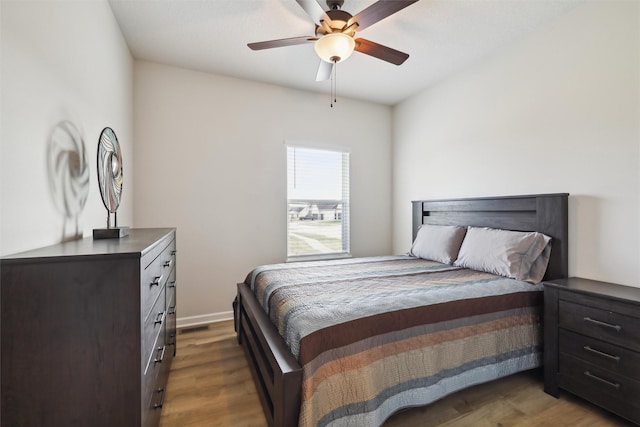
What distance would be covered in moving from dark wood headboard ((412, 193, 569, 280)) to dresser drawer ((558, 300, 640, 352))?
522mm

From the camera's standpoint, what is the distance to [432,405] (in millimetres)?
1764

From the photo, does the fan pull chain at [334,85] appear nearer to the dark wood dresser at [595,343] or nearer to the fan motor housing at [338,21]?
the fan motor housing at [338,21]

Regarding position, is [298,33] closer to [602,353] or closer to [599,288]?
[599,288]

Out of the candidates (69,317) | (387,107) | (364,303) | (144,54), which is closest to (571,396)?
(364,303)

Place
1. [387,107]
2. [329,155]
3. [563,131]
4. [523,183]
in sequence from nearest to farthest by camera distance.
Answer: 1. [563,131]
2. [523,183]
3. [329,155]
4. [387,107]

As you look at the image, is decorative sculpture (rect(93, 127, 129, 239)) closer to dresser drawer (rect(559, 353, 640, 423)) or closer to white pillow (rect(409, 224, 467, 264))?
white pillow (rect(409, 224, 467, 264))

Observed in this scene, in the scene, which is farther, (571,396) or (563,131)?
(563,131)

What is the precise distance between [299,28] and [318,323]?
2362 millimetres

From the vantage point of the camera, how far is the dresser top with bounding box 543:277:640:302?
164 cm

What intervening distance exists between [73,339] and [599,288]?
9.22 feet

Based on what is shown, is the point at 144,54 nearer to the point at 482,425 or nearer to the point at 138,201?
the point at 138,201

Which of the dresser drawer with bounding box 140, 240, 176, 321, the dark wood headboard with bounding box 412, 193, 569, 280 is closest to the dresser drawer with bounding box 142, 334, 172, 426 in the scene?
the dresser drawer with bounding box 140, 240, 176, 321

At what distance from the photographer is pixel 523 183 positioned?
2.55 metres

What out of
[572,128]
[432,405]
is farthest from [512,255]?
[432,405]
